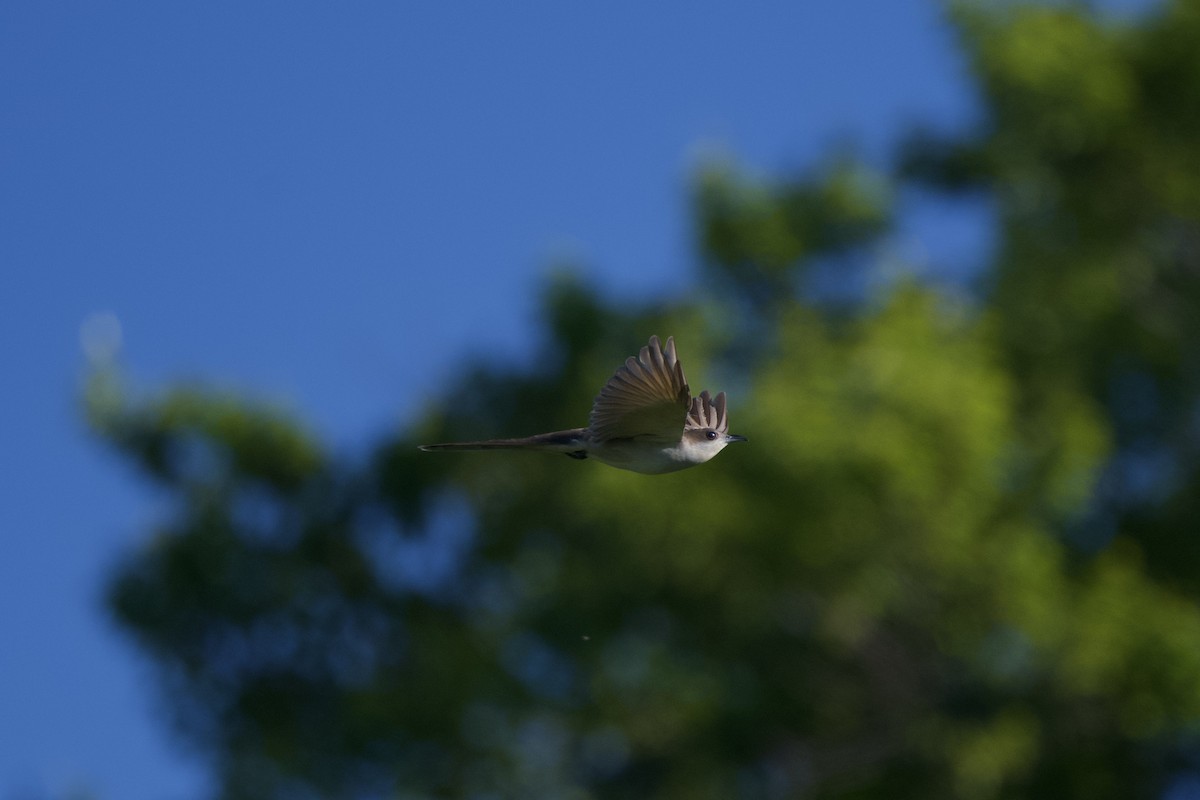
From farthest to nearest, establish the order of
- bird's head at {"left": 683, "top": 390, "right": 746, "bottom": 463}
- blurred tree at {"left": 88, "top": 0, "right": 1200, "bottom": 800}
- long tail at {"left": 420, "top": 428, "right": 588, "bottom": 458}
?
blurred tree at {"left": 88, "top": 0, "right": 1200, "bottom": 800} → bird's head at {"left": 683, "top": 390, "right": 746, "bottom": 463} → long tail at {"left": 420, "top": 428, "right": 588, "bottom": 458}

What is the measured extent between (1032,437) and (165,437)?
13686 mm

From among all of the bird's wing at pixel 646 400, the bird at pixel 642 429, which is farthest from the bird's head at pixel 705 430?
the bird's wing at pixel 646 400

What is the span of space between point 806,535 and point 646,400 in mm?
12811

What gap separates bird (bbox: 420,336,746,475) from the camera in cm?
613

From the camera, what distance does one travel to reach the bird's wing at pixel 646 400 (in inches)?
240

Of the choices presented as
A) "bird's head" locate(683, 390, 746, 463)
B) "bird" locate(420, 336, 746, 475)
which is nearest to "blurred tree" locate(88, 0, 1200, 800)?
"bird's head" locate(683, 390, 746, 463)

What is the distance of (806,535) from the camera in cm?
1886

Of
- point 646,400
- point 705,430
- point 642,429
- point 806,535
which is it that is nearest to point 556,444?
point 642,429

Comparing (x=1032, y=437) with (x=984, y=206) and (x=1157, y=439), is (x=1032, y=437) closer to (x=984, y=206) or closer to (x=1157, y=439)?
(x=1157, y=439)

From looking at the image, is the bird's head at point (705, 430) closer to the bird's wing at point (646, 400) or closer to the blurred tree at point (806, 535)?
the bird's wing at point (646, 400)

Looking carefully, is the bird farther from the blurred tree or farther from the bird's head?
the blurred tree

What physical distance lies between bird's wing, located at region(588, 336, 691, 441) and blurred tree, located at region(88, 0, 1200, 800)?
38.3 feet

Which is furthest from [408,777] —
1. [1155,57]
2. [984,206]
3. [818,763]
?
[1155,57]

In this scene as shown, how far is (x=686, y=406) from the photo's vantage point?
20.5 ft
